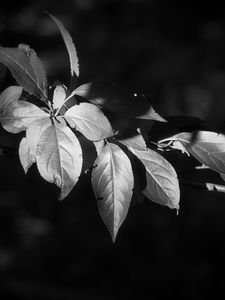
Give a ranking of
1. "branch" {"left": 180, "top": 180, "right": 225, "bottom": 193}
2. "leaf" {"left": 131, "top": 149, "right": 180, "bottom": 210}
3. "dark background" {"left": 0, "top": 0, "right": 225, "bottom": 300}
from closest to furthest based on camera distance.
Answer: "leaf" {"left": 131, "top": 149, "right": 180, "bottom": 210}
"branch" {"left": 180, "top": 180, "right": 225, "bottom": 193}
"dark background" {"left": 0, "top": 0, "right": 225, "bottom": 300}

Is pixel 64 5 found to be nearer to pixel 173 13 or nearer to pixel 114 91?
pixel 173 13

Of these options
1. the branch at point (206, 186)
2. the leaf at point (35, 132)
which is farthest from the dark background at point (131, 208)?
the leaf at point (35, 132)

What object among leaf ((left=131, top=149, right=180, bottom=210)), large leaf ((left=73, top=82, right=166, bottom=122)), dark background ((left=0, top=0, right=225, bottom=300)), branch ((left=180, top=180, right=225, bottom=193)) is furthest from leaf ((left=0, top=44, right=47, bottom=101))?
dark background ((left=0, top=0, right=225, bottom=300))

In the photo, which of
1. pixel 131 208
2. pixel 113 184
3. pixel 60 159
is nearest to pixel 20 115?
pixel 60 159

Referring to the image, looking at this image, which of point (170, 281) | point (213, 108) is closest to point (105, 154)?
point (170, 281)

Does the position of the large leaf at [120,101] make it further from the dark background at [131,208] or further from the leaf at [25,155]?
the dark background at [131,208]

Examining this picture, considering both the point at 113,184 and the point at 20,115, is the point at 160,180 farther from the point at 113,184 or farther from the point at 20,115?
the point at 20,115

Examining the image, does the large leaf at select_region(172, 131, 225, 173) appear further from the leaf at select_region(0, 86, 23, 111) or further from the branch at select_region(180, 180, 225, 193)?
the leaf at select_region(0, 86, 23, 111)
